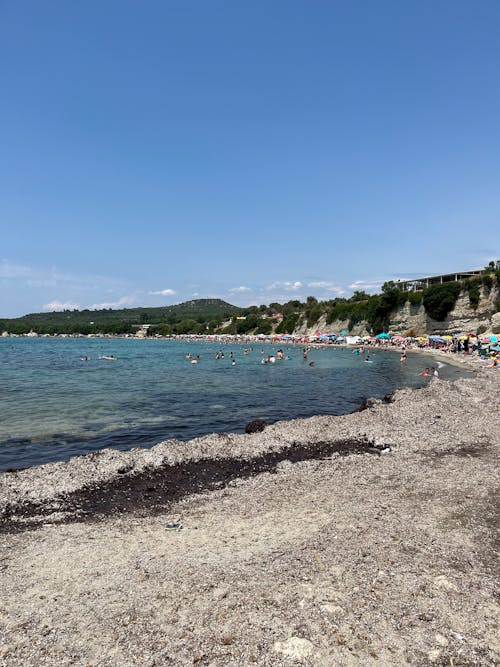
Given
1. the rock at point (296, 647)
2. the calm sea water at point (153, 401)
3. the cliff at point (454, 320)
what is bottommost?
the calm sea water at point (153, 401)

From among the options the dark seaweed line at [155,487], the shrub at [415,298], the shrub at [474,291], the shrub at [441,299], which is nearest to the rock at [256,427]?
the dark seaweed line at [155,487]

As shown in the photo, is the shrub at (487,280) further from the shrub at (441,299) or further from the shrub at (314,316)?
the shrub at (314,316)

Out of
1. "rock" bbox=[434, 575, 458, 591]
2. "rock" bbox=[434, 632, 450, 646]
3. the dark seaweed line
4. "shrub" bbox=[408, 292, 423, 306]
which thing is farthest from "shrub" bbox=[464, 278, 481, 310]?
"rock" bbox=[434, 632, 450, 646]

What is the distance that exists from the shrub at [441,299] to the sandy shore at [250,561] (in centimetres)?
7292

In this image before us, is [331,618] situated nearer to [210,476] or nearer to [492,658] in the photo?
[492,658]

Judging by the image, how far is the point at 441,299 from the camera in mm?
79875

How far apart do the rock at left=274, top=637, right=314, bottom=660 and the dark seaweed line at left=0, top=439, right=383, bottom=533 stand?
5.24 m

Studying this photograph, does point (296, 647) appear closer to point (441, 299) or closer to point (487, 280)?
point (487, 280)

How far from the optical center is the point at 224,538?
7.94 m

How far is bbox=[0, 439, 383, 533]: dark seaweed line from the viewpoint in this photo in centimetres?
957

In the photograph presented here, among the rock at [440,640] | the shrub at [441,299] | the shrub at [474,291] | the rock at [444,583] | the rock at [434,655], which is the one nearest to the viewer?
the rock at [434,655]

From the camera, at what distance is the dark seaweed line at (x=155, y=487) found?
9570mm

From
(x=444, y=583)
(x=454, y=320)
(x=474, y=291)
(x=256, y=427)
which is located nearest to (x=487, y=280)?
(x=474, y=291)

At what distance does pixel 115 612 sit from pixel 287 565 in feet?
8.64
